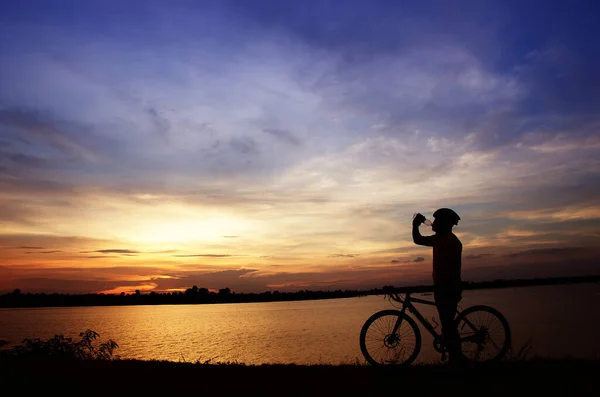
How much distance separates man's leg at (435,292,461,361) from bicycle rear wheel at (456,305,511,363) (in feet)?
0.49

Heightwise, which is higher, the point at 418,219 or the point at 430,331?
the point at 418,219

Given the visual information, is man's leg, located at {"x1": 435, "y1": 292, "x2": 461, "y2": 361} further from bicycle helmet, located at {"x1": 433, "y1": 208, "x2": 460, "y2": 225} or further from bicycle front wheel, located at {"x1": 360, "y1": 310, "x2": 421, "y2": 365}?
bicycle helmet, located at {"x1": 433, "y1": 208, "x2": 460, "y2": 225}

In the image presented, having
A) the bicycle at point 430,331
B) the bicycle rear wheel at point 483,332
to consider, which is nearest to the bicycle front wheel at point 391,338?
the bicycle at point 430,331

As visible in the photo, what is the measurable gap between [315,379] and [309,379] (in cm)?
10

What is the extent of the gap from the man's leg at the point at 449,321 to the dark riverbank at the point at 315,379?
12.8 inches

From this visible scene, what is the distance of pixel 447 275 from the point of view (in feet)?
26.1

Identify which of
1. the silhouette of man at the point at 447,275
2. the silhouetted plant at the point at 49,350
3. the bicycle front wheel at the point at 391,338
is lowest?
the silhouetted plant at the point at 49,350

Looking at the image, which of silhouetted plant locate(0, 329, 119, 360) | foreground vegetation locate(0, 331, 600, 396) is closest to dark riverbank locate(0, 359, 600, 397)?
foreground vegetation locate(0, 331, 600, 396)

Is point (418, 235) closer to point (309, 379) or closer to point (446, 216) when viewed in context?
point (446, 216)

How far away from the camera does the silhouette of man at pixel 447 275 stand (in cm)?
786

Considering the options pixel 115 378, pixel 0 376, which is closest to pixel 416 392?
pixel 115 378

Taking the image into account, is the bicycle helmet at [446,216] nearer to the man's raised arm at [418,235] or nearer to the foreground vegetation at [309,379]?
the man's raised arm at [418,235]

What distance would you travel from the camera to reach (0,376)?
8719 millimetres

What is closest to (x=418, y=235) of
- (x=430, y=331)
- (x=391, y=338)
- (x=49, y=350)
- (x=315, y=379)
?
(x=430, y=331)
